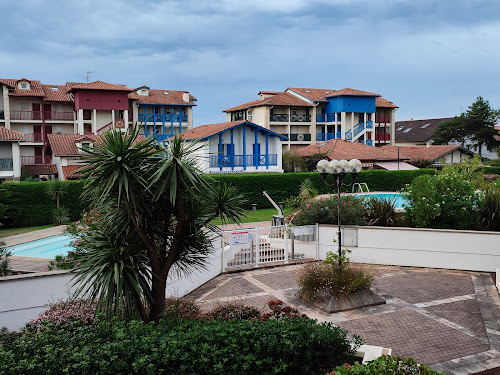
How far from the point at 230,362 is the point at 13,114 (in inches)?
2113

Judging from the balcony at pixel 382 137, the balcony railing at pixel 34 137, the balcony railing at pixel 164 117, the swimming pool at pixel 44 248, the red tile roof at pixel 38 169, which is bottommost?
the swimming pool at pixel 44 248

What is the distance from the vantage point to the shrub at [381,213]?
17109mm

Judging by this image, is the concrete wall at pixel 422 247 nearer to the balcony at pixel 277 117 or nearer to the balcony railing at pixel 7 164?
the balcony railing at pixel 7 164

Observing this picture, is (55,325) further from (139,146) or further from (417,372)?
(417,372)

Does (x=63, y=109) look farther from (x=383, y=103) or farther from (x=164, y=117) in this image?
(x=383, y=103)

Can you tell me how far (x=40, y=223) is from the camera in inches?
1049

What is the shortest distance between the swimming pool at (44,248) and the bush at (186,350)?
1242cm

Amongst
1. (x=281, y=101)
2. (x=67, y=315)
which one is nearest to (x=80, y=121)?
(x=281, y=101)

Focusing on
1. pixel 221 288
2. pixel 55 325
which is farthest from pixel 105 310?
pixel 221 288

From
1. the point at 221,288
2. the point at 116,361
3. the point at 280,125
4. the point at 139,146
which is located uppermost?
the point at 280,125

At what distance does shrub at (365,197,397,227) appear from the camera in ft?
56.1

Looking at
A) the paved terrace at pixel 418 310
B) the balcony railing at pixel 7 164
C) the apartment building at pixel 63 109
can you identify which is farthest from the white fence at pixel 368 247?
the apartment building at pixel 63 109

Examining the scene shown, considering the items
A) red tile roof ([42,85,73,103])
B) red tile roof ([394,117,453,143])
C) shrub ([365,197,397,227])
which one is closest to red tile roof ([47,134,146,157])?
red tile roof ([42,85,73,103])

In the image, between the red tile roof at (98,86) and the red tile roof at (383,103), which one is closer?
the red tile roof at (98,86)
